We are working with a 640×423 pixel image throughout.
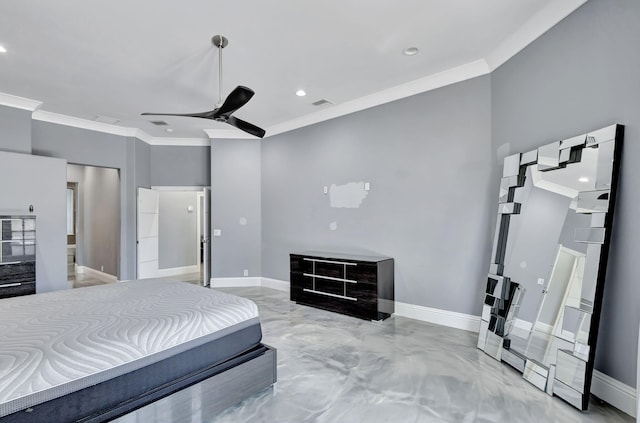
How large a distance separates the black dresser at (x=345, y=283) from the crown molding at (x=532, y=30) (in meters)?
2.65

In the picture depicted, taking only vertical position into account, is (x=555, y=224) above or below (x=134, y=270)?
above

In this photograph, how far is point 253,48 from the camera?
3395mm

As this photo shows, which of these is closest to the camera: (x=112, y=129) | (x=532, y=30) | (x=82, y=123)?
(x=532, y=30)

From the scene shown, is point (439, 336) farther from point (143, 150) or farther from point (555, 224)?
point (143, 150)

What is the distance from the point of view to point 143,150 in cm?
659

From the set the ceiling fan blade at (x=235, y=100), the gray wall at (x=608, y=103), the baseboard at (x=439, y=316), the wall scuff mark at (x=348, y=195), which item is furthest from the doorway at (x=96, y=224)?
the gray wall at (x=608, y=103)

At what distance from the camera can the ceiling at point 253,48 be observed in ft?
9.14

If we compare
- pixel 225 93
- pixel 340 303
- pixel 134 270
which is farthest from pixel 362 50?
pixel 134 270

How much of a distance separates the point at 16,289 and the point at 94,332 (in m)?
3.62

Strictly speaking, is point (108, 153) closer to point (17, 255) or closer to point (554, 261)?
point (17, 255)

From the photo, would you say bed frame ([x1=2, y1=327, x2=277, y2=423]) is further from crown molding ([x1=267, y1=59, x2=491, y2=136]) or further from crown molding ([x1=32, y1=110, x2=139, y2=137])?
crown molding ([x1=32, y1=110, x2=139, y2=137])

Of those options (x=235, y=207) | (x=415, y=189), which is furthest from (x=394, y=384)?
(x=235, y=207)

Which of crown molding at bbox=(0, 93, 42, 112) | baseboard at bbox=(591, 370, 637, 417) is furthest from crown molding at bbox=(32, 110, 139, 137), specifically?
baseboard at bbox=(591, 370, 637, 417)

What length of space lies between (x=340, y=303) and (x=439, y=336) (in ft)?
4.49
